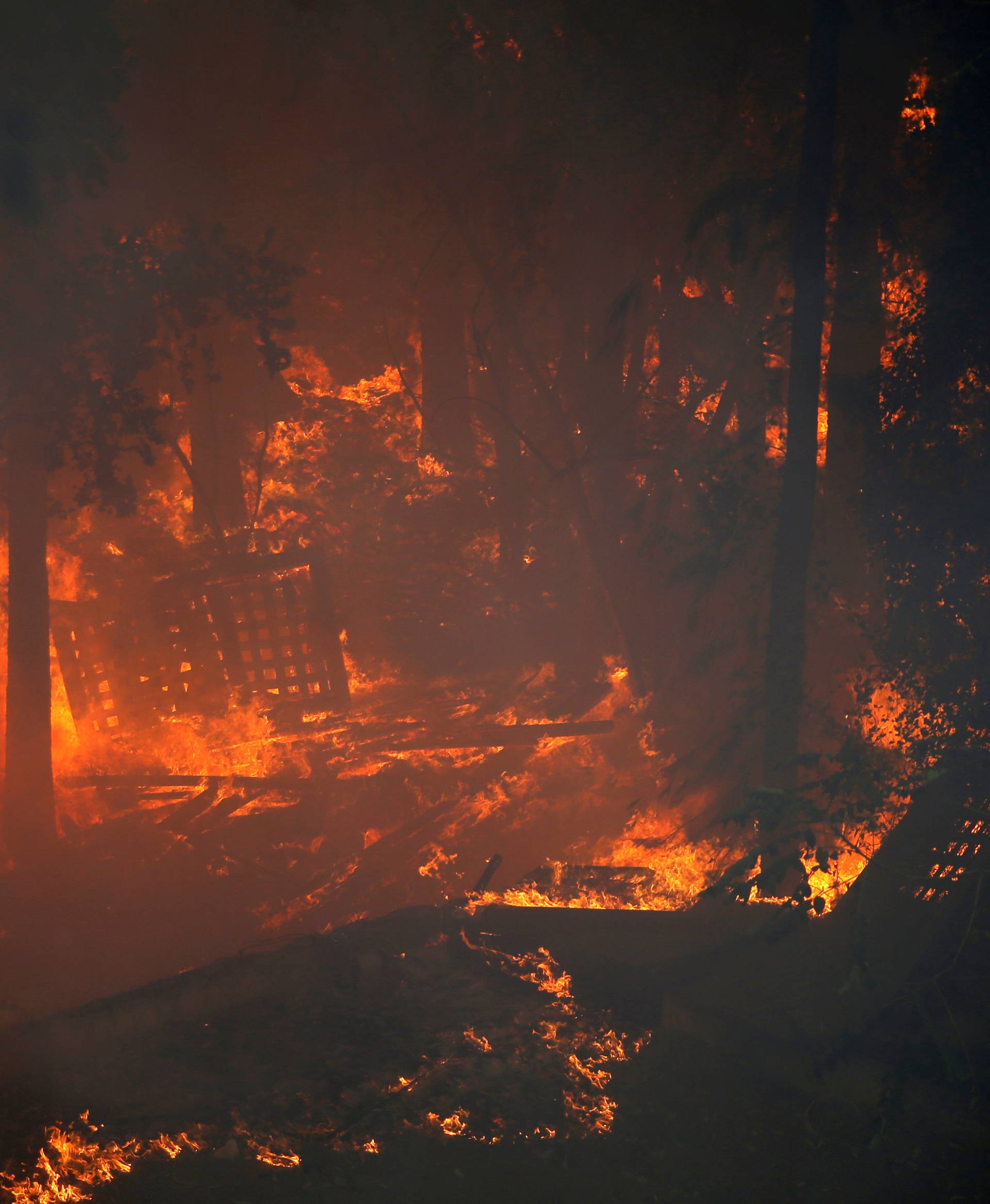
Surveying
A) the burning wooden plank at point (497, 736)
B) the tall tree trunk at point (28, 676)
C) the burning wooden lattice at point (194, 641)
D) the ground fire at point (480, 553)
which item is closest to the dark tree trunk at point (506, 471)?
the ground fire at point (480, 553)

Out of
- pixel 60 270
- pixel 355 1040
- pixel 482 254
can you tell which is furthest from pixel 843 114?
pixel 355 1040

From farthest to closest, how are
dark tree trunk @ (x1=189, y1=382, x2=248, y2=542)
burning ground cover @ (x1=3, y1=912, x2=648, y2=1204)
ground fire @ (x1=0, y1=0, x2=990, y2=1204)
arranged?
1. dark tree trunk @ (x1=189, y1=382, x2=248, y2=542)
2. ground fire @ (x1=0, y1=0, x2=990, y2=1204)
3. burning ground cover @ (x1=3, y1=912, x2=648, y2=1204)

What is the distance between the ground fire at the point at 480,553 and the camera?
8.63 feet

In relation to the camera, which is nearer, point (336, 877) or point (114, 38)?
point (114, 38)

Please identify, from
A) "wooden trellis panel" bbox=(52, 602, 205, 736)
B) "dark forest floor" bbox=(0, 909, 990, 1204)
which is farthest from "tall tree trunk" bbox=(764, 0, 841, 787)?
"wooden trellis panel" bbox=(52, 602, 205, 736)

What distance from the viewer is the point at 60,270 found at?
12.2 ft

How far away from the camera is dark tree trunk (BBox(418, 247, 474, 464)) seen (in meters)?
3.89

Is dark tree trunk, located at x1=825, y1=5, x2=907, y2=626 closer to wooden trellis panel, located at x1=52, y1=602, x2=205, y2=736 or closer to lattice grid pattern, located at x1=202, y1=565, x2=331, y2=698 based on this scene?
lattice grid pattern, located at x1=202, y1=565, x2=331, y2=698

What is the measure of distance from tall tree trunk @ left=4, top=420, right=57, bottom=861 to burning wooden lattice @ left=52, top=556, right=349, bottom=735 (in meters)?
0.12

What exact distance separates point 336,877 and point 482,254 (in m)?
3.07

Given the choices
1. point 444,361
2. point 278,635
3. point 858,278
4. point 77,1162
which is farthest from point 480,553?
point 77,1162

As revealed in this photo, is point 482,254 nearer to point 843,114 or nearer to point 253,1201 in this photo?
point 843,114

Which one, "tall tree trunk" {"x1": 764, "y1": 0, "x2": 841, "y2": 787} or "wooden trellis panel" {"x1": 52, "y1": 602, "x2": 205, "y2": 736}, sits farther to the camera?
"wooden trellis panel" {"x1": 52, "y1": 602, "x2": 205, "y2": 736}

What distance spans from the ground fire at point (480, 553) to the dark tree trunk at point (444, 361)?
22 mm
